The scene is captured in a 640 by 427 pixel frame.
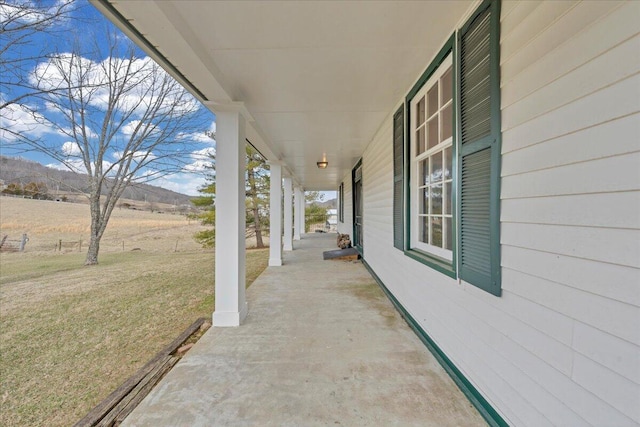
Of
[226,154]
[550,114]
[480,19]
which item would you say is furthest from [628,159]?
[226,154]

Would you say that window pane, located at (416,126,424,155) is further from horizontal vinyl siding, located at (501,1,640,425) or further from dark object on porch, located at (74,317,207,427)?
dark object on porch, located at (74,317,207,427)

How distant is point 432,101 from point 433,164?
0.63m

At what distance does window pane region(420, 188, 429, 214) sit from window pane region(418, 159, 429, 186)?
3.4 inches

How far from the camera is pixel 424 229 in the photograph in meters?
3.01

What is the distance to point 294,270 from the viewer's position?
611 cm

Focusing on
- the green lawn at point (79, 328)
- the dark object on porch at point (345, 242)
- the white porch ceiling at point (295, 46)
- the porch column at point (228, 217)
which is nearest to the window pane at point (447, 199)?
the white porch ceiling at point (295, 46)

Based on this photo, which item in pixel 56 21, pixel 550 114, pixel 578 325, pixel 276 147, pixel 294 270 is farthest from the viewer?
pixel 294 270

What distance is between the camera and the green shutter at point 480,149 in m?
1.58

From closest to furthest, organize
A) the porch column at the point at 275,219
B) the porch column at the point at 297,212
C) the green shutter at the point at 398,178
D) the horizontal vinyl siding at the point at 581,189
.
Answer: the horizontal vinyl siding at the point at 581,189, the green shutter at the point at 398,178, the porch column at the point at 275,219, the porch column at the point at 297,212

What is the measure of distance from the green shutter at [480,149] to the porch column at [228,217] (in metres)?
2.31

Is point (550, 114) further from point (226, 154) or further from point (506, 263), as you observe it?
point (226, 154)

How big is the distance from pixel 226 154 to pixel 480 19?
2580 mm

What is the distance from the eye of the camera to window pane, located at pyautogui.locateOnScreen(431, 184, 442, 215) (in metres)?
2.56

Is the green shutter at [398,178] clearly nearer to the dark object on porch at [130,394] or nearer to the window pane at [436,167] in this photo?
the window pane at [436,167]
